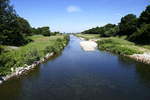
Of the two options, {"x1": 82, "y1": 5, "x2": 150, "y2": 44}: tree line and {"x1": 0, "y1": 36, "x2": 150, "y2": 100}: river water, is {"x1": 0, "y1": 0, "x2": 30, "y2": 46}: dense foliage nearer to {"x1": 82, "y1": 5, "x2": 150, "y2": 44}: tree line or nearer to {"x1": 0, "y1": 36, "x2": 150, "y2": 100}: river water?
{"x1": 0, "y1": 36, "x2": 150, "y2": 100}: river water

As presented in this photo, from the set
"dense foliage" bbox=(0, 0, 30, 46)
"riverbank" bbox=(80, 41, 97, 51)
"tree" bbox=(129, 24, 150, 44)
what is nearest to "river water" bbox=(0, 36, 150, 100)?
"dense foliage" bbox=(0, 0, 30, 46)

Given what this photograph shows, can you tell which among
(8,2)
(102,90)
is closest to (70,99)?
(102,90)

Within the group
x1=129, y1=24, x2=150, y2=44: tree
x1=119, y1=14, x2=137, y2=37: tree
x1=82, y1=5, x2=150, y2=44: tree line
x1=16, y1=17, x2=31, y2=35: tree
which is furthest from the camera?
x1=119, y1=14, x2=137, y2=37: tree

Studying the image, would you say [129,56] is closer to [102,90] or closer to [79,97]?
[102,90]

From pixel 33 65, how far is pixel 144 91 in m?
13.6

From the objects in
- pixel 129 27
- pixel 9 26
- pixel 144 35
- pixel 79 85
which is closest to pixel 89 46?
pixel 144 35

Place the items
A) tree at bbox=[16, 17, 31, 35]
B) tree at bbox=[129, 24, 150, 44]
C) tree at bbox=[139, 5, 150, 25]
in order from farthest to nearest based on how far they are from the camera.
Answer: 1. tree at bbox=[139, 5, 150, 25]
2. tree at bbox=[16, 17, 31, 35]
3. tree at bbox=[129, 24, 150, 44]

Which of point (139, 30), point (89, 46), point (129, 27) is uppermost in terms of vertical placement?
point (129, 27)

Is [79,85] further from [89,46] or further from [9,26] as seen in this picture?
[89,46]

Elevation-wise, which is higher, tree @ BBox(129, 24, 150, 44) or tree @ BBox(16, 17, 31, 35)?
tree @ BBox(16, 17, 31, 35)

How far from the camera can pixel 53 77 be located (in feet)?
55.4

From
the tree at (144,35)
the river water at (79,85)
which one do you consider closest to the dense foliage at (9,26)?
the river water at (79,85)

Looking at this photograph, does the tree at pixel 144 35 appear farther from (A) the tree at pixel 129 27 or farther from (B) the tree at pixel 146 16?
(A) the tree at pixel 129 27

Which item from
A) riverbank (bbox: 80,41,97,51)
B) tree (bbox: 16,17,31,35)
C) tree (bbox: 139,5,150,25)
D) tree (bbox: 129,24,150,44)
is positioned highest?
tree (bbox: 139,5,150,25)
